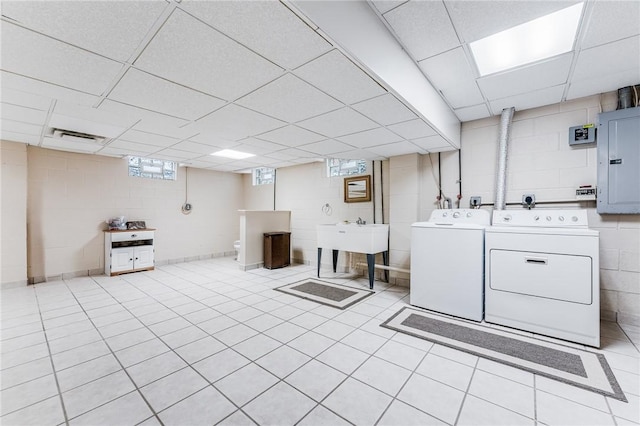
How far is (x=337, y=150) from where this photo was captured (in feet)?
14.3

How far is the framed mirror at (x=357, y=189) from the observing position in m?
5.02

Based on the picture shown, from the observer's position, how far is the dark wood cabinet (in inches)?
222

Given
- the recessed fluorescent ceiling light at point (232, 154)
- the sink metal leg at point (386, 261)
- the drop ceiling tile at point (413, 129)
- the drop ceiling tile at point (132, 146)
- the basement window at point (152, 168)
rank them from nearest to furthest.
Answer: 1. the drop ceiling tile at point (413, 129)
2. the drop ceiling tile at point (132, 146)
3. the sink metal leg at point (386, 261)
4. the recessed fluorescent ceiling light at point (232, 154)
5. the basement window at point (152, 168)

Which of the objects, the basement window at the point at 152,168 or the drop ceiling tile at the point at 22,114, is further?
the basement window at the point at 152,168

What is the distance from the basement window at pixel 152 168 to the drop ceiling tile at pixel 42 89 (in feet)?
11.0

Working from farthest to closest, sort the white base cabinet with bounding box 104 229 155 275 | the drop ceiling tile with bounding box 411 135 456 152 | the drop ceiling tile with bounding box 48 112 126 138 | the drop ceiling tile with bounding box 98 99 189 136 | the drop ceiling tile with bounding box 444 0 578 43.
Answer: the white base cabinet with bounding box 104 229 155 275 < the drop ceiling tile with bounding box 411 135 456 152 < the drop ceiling tile with bounding box 48 112 126 138 < the drop ceiling tile with bounding box 98 99 189 136 < the drop ceiling tile with bounding box 444 0 578 43

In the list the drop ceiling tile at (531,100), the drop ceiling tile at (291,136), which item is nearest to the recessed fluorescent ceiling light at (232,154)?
the drop ceiling tile at (291,136)

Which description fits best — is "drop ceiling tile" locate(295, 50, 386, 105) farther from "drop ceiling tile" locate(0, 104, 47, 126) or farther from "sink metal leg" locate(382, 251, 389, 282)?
"drop ceiling tile" locate(0, 104, 47, 126)

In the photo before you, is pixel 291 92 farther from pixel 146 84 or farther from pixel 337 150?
pixel 337 150

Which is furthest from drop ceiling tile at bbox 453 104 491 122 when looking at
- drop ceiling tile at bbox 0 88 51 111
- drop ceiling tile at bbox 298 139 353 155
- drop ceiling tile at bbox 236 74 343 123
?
drop ceiling tile at bbox 0 88 51 111

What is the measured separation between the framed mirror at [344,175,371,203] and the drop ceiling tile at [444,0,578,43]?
319 cm

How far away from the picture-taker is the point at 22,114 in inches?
115

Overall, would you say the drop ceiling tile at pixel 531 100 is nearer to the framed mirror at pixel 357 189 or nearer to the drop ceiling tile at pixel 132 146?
the framed mirror at pixel 357 189

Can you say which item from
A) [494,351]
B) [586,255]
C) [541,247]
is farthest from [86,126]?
[586,255]
